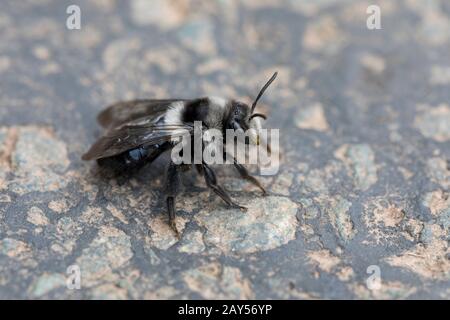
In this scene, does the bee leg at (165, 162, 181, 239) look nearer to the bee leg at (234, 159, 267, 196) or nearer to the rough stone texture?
the rough stone texture

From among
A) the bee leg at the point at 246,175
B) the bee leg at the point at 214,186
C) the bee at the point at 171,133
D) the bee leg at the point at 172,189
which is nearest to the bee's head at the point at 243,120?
the bee at the point at 171,133

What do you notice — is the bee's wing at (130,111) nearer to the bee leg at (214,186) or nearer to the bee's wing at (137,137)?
the bee's wing at (137,137)

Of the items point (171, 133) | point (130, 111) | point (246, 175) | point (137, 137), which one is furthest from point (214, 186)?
point (130, 111)
